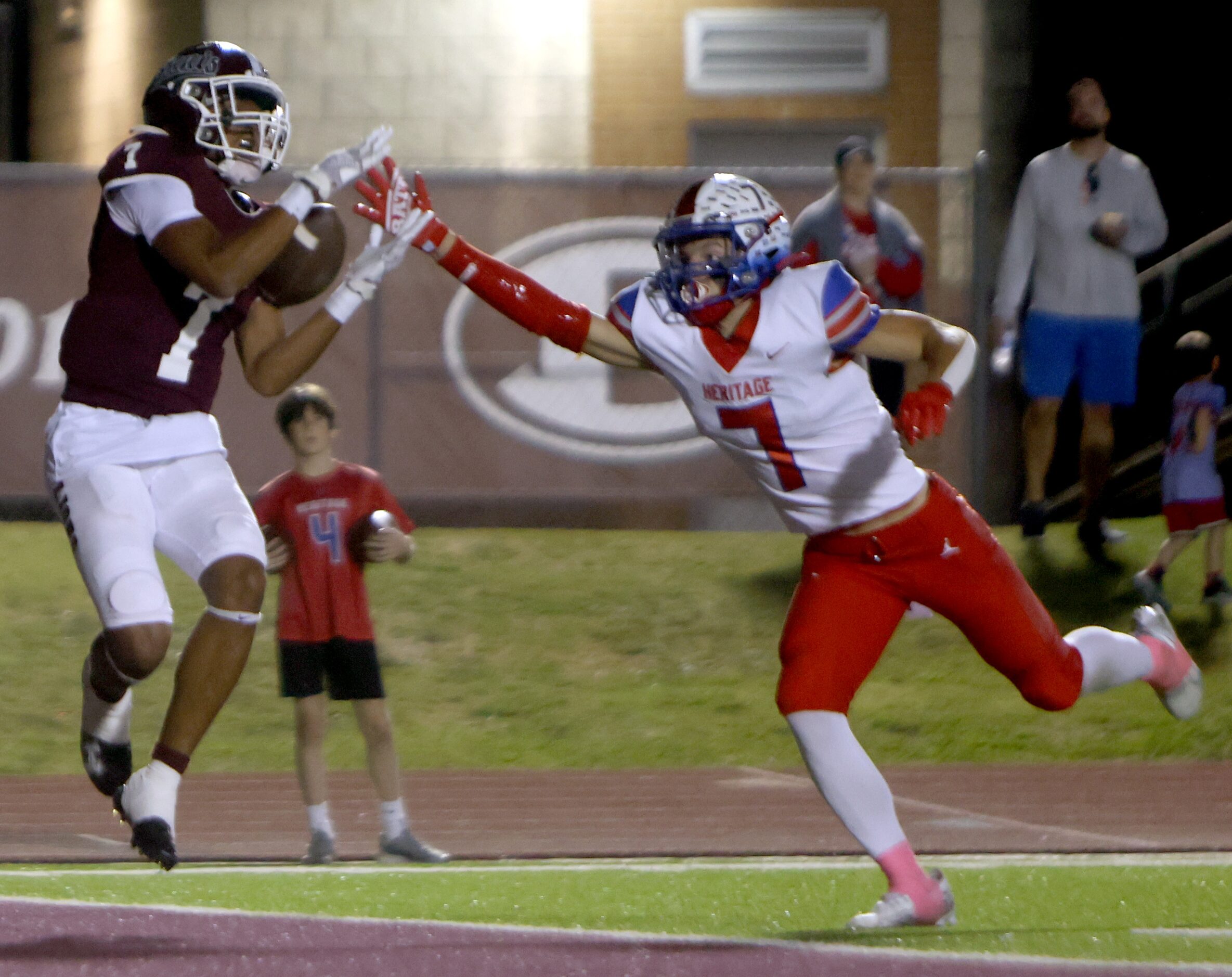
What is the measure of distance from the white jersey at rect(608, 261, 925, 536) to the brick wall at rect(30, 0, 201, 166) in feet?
31.8

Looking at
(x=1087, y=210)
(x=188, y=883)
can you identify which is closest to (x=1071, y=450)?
(x=1087, y=210)

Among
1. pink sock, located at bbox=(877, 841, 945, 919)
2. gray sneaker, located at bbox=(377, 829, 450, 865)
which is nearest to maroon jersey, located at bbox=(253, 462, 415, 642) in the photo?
gray sneaker, located at bbox=(377, 829, 450, 865)

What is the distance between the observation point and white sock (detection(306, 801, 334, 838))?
694 cm

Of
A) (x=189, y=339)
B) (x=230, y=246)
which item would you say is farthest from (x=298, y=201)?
(x=189, y=339)

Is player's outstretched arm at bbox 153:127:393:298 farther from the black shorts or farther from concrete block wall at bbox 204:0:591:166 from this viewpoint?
concrete block wall at bbox 204:0:591:166

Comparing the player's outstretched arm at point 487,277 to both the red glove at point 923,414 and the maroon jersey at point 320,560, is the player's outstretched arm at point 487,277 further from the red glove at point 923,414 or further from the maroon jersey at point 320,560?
the maroon jersey at point 320,560

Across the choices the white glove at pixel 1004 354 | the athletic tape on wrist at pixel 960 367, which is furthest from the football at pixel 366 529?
the white glove at pixel 1004 354

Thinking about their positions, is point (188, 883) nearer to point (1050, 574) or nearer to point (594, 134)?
point (1050, 574)

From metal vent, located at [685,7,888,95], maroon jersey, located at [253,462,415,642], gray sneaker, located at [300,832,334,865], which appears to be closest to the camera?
gray sneaker, located at [300,832,334,865]

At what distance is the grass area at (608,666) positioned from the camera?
9.09 metres

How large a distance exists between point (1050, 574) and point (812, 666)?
5163 millimetres

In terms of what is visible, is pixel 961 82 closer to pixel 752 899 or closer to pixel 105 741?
pixel 752 899

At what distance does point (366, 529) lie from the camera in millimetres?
7039

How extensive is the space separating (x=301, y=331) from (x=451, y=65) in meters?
8.77
